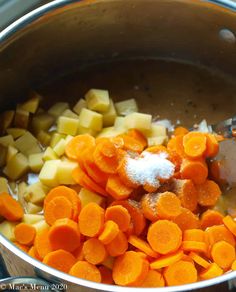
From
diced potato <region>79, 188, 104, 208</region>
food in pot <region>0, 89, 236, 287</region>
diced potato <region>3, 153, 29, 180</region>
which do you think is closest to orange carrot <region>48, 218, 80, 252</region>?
food in pot <region>0, 89, 236, 287</region>

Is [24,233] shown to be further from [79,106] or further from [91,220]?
[79,106]

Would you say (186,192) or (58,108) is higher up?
(58,108)

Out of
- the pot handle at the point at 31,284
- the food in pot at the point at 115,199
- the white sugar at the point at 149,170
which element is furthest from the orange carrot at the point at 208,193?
the pot handle at the point at 31,284

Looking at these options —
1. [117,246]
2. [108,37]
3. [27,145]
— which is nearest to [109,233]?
[117,246]

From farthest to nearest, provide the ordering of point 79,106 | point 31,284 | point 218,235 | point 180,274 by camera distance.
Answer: point 79,106, point 218,235, point 180,274, point 31,284

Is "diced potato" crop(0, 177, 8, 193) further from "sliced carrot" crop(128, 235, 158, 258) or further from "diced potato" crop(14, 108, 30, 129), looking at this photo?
"sliced carrot" crop(128, 235, 158, 258)

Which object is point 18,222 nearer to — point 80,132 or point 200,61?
point 80,132

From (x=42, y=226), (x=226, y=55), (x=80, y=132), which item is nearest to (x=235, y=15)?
(x=226, y=55)
